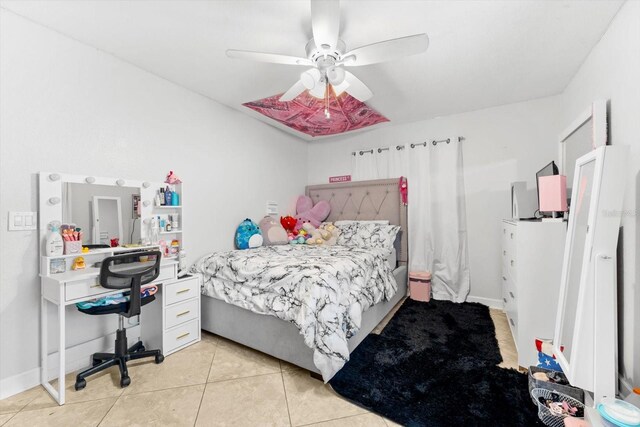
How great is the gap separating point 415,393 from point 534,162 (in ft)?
9.36

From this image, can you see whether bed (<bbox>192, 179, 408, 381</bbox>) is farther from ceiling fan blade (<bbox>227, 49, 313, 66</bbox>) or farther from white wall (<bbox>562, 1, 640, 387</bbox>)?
ceiling fan blade (<bbox>227, 49, 313, 66</bbox>)

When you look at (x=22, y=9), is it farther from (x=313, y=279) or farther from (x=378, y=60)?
(x=313, y=279)

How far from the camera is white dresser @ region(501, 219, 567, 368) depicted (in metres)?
1.88

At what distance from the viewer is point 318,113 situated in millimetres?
3258

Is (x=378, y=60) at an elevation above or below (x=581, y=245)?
above

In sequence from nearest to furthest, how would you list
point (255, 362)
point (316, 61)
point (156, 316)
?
point (316, 61) → point (255, 362) → point (156, 316)

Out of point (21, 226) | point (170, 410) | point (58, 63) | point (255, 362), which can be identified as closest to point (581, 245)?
point (255, 362)

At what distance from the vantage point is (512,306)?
2.25 metres

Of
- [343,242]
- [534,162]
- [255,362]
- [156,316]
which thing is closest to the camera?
[255,362]

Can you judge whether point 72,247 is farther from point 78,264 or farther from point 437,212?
point 437,212

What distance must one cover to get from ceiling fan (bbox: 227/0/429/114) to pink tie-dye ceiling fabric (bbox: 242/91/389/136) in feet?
2.74

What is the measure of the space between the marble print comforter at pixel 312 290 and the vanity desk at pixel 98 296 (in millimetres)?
291

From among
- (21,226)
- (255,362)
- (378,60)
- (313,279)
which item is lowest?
(255,362)

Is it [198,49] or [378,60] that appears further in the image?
[198,49]
